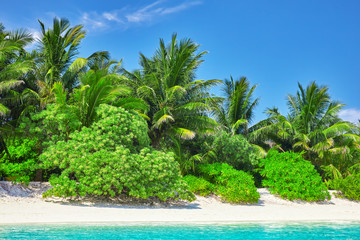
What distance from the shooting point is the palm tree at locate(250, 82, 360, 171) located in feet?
66.9

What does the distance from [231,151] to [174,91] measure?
13.8 ft

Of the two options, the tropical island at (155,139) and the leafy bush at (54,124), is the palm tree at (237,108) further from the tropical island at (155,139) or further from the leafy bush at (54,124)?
the leafy bush at (54,124)

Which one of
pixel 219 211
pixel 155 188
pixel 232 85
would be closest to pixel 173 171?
pixel 155 188

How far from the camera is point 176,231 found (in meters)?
8.07

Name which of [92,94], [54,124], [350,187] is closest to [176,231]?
[92,94]

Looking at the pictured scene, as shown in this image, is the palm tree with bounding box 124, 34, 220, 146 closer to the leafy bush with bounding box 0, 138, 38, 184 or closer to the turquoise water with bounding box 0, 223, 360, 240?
the leafy bush with bounding box 0, 138, 38, 184

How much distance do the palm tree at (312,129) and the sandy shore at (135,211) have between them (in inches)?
240

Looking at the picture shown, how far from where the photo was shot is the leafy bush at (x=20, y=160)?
13.0m

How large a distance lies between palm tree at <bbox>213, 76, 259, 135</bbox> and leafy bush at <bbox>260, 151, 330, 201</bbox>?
461cm

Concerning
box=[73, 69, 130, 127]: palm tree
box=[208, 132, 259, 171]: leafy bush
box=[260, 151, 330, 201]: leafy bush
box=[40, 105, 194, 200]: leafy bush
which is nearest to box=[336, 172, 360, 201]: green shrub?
box=[260, 151, 330, 201]: leafy bush

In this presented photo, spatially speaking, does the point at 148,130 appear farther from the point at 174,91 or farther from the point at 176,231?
the point at 176,231

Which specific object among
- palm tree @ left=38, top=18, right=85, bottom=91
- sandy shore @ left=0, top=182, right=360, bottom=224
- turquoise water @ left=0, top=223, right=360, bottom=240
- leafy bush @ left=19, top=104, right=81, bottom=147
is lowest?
turquoise water @ left=0, top=223, right=360, bottom=240

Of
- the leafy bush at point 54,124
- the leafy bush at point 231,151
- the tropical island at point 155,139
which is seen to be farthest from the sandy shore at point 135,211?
the leafy bush at point 231,151

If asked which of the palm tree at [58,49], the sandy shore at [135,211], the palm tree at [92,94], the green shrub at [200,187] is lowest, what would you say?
the sandy shore at [135,211]
